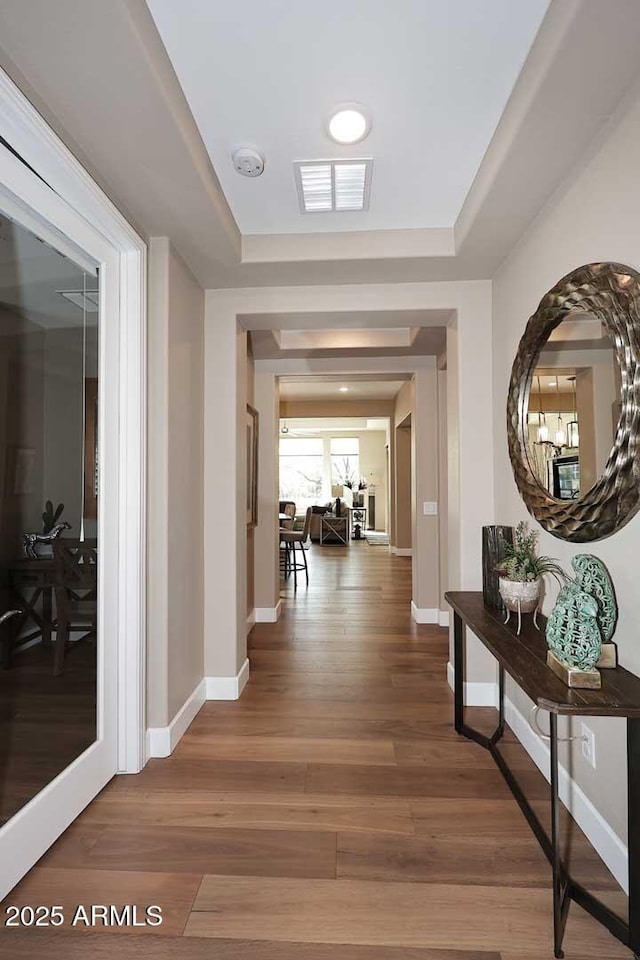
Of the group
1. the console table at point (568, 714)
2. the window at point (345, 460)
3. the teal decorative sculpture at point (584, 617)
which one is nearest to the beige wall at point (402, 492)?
the window at point (345, 460)

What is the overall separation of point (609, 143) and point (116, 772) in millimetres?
3149

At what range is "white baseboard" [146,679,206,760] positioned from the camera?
2.50 meters

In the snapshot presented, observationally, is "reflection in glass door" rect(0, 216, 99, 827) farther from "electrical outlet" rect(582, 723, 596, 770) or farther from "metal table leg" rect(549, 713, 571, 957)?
"electrical outlet" rect(582, 723, 596, 770)

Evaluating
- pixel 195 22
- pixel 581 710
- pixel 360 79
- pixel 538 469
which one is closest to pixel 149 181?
pixel 195 22

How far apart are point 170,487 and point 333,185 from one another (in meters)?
1.60

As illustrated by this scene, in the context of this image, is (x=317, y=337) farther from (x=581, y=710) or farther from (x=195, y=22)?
(x=581, y=710)

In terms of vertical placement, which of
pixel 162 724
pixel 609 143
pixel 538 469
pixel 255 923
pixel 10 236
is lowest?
pixel 255 923

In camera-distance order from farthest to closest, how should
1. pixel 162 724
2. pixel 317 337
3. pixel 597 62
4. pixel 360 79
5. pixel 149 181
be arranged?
1. pixel 317 337
2. pixel 162 724
3. pixel 149 181
4. pixel 360 79
5. pixel 597 62

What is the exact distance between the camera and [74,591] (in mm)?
2115

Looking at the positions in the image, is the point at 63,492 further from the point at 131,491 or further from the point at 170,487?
the point at 170,487

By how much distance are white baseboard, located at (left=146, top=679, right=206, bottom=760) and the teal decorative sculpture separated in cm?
184

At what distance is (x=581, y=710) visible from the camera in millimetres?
1403

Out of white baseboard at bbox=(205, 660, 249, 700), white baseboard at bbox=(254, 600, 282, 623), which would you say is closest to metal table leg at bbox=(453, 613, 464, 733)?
white baseboard at bbox=(205, 660, 249, 700)

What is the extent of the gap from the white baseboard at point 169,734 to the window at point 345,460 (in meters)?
11.9
